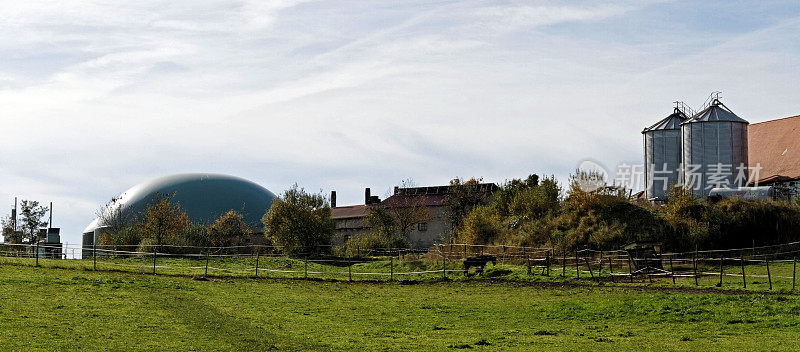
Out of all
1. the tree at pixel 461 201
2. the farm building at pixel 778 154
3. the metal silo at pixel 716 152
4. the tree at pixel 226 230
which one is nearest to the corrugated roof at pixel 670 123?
the metal silo at pixel 716 152

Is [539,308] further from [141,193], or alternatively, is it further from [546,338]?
[141,193]

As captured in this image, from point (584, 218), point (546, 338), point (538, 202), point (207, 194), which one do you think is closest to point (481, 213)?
point (538, 202)

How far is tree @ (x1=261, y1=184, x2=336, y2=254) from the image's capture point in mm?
76938

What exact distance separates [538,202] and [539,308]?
3420 cm

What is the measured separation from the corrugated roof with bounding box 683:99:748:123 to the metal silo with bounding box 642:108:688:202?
3.28m

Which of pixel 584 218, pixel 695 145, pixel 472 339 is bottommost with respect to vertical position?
pixel 472 339

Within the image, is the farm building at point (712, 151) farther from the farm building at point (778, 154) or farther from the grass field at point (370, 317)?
the grass field at point (370, 317)

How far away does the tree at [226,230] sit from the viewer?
7988 centimetres

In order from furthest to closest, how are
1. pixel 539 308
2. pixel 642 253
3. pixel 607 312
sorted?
pixel 642 253 < pixel 539 308 < pixel 607 312

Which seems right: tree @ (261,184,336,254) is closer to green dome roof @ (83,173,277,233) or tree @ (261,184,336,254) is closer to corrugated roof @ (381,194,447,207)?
corrugated roof @ (381,194,447,207)

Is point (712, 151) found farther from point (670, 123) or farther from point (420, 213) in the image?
point (420, 213)

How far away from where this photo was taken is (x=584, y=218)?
6178 centimetres

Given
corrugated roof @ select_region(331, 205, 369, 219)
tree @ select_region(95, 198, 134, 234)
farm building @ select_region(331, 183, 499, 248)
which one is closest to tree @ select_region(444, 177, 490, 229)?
farm building @ select_region(331, 183, 499, 248)

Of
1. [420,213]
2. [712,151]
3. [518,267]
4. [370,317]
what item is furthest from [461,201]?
[370,317]
